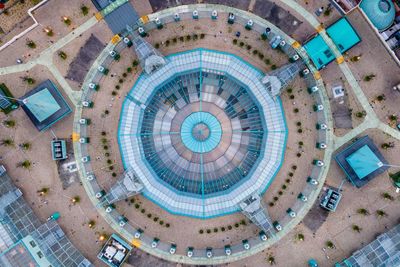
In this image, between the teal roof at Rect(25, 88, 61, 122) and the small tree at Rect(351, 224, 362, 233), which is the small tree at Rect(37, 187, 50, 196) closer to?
the teal roof at Rect(25, 88, 61, 122)

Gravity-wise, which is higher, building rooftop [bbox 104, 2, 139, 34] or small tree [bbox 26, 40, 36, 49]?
small tree [bbox 26, 40, 36, 49]

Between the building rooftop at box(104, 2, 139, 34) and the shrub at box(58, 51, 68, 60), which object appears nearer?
the shrub at box(58, 51, 68, 60)

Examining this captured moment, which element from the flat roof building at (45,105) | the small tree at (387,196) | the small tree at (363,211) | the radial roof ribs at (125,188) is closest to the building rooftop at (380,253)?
the small tree at (363,211)

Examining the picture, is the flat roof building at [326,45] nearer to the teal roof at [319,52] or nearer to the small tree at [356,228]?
the teal roof at [319,52]

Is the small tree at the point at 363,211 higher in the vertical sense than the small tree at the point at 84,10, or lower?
lower

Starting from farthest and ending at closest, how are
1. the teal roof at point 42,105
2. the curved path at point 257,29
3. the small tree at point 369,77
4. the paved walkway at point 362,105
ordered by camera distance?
the paved walkway at point 362,105 < the curved path at point 257,29 < the small tree at point 369,77 < the teal roof at point 42,105

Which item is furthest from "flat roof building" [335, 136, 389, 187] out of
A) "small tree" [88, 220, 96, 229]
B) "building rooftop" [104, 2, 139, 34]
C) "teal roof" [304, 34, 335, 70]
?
"small tree" [88, 220, 96, 229]

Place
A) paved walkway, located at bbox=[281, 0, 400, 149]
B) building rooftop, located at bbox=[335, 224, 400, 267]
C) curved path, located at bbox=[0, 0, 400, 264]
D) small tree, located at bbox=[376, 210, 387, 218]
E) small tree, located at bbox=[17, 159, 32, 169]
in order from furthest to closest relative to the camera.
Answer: paved walkway, located at bbox=[281, 0, 400, 149] → curved path, located at bbox=[0, 0, 400, 264] → small tree, located at bbox=[17, 159, 32, 169] → small tree, located at bbox=[376, 210, 387, 218] → building rooftop, located at bbox=[335, 224, 400, 267]

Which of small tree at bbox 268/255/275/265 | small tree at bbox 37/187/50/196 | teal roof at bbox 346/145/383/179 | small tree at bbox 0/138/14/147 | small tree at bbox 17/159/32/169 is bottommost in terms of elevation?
small tree at bbox 268/255/275/265
